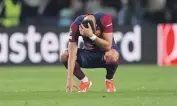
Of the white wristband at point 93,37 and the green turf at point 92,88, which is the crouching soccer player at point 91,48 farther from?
the green turf at point 92,88

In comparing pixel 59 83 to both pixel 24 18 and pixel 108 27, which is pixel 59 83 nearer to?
pixel 108 27

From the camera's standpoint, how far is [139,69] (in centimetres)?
1998

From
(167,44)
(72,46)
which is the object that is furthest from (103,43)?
(167,44)

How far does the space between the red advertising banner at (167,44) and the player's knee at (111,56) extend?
945cm

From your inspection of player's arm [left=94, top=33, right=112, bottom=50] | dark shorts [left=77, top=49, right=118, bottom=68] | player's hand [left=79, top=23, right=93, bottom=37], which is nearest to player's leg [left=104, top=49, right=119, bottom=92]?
dark shorts [left=77, top=49, right=118, bottom=68]

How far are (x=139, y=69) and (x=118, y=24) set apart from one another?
2411 millimetres

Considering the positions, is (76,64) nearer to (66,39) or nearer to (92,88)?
(92,88)

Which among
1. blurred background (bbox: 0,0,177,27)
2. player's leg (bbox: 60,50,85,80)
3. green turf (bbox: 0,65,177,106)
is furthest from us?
blurred background (bbox: 0,0,177,27)

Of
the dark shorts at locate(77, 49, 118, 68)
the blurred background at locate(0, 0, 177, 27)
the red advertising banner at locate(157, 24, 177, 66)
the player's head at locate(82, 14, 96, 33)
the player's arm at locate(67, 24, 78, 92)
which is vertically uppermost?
the player's head at locate(82, 14, 96, 33)

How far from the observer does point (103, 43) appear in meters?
11.7

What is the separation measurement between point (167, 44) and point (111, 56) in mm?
9638

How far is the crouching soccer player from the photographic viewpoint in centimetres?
1154

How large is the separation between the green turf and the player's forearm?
2.49 feet

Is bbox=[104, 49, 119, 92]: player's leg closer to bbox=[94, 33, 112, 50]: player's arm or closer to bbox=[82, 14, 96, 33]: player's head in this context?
bbox=[94, 33, 112, 50]: player's arm
